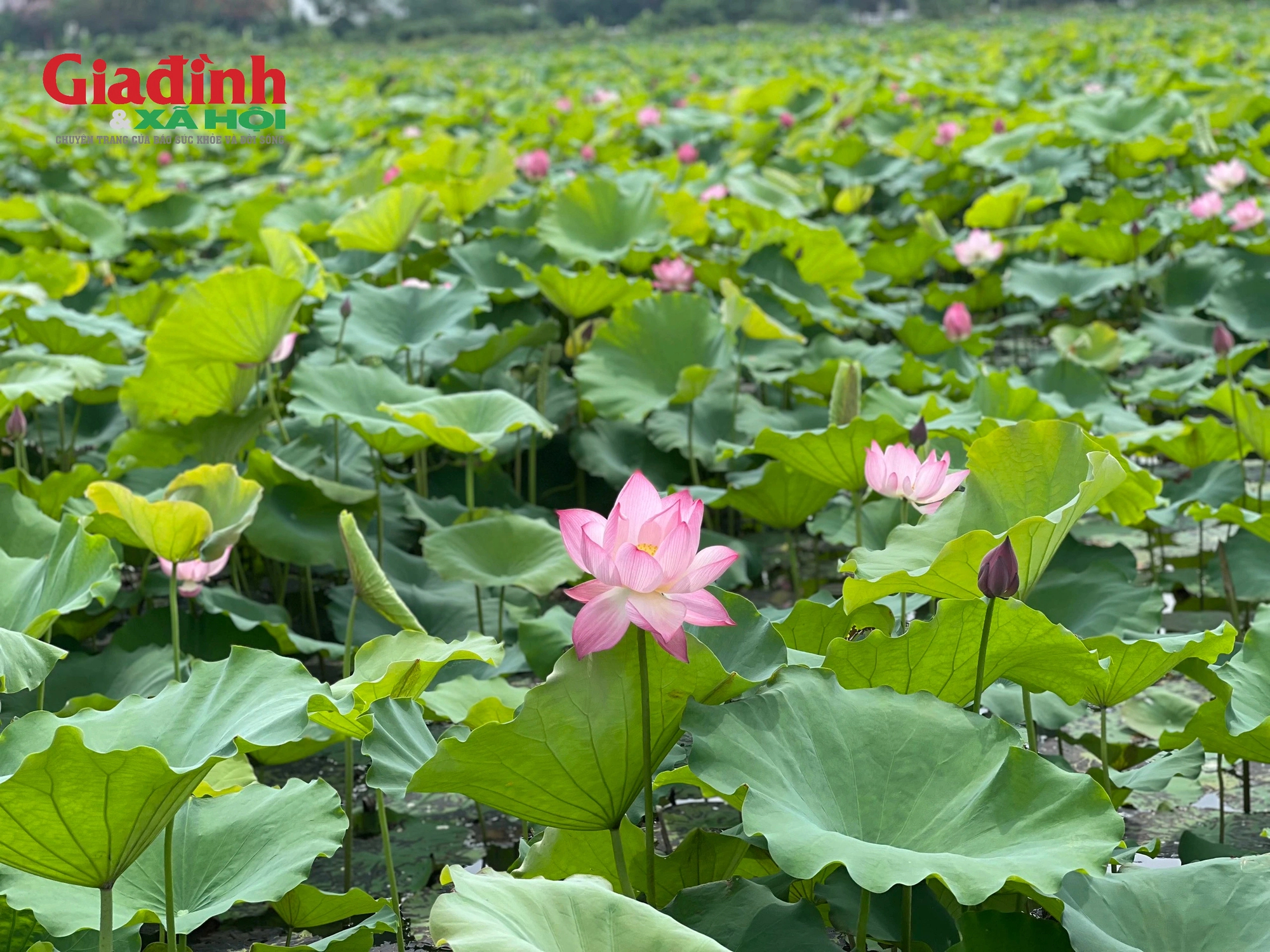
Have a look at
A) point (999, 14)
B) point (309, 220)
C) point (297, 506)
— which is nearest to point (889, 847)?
point (297, 506)

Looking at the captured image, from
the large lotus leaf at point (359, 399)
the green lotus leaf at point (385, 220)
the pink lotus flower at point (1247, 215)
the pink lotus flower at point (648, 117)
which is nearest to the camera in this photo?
the large lotus leaf at point (359, 399)

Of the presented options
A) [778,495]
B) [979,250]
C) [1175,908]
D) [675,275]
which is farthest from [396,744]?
[979,250]

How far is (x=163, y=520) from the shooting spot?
4.91 feet

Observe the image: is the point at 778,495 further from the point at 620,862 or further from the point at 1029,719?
the point at 620,862

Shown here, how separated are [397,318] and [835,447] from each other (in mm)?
1218

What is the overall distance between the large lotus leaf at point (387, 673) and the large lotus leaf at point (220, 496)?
0.43 metres

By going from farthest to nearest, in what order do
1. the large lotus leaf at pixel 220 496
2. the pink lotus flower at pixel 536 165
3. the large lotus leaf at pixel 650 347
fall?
the pink lotus flower at pixel 536 165 < the large lotus leaf at pixel 650 347 < the large lotus leaf at pixel 220 496

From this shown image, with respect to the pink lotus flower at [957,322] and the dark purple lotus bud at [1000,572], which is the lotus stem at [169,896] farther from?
the pink lotus flower at [957,322]

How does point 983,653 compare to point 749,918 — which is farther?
point 983,653

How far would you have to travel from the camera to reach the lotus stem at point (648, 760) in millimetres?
958

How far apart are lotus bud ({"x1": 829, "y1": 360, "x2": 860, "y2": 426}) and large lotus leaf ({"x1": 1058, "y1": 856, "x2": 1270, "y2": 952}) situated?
910mm

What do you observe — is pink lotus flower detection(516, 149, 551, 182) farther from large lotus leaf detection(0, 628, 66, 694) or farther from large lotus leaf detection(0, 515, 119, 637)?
large lotus leaf detection(0, 628, 66, 694)

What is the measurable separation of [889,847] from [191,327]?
1.64 meters

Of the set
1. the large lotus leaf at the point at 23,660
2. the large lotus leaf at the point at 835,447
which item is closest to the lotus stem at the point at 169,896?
the large lotus leaf at the point at 23,660
